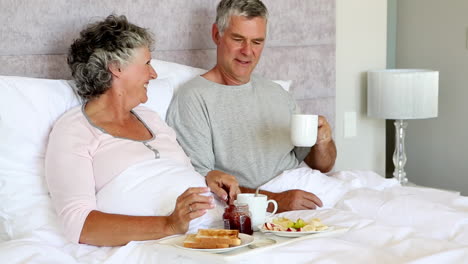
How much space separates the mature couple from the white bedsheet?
0.08 metres

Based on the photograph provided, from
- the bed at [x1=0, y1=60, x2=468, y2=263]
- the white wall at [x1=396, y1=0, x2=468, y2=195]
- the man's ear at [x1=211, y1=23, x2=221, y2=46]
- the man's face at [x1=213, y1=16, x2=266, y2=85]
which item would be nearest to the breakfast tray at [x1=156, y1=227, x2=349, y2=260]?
the bed at [x1=0, y1=60, x2=468, y2=263]

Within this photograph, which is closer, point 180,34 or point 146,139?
point 146,139

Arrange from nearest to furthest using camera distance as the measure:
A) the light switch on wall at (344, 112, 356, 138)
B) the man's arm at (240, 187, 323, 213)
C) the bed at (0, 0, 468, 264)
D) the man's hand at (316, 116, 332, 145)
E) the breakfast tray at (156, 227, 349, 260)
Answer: the breakfast tray at (156, 227, 349, 260) → the bed at (0, 0, 468, 264) → the man's arm at (240, 187, 323, 213) → the man's hand at (316, 116, 332, 145) → the light switch on wall at (344, 112, 356, 138)

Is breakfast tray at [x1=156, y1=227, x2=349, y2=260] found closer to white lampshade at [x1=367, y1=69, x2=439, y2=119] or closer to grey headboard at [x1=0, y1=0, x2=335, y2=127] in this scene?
grey headboard at [x1=0, y1=0, x2=335, y2=127]

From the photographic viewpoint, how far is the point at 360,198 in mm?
2334

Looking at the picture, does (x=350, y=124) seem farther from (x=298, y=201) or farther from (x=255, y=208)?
(x=255, y=208)

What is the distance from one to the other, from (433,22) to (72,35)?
85.6 inches

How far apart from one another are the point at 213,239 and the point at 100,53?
738 millimetres

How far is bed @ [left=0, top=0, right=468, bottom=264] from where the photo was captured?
69.0 inches

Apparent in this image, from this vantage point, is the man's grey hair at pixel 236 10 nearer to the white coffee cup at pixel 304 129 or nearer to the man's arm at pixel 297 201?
Answer: the white coffee cup at pixel 304 129

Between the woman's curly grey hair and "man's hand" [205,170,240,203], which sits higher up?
the woman's curly grey hair

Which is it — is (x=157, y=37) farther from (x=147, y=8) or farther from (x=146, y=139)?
(x=146, y=139)

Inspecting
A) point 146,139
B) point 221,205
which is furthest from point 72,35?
point 221,205

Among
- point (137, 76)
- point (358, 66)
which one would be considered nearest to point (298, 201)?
point (137, 76)
